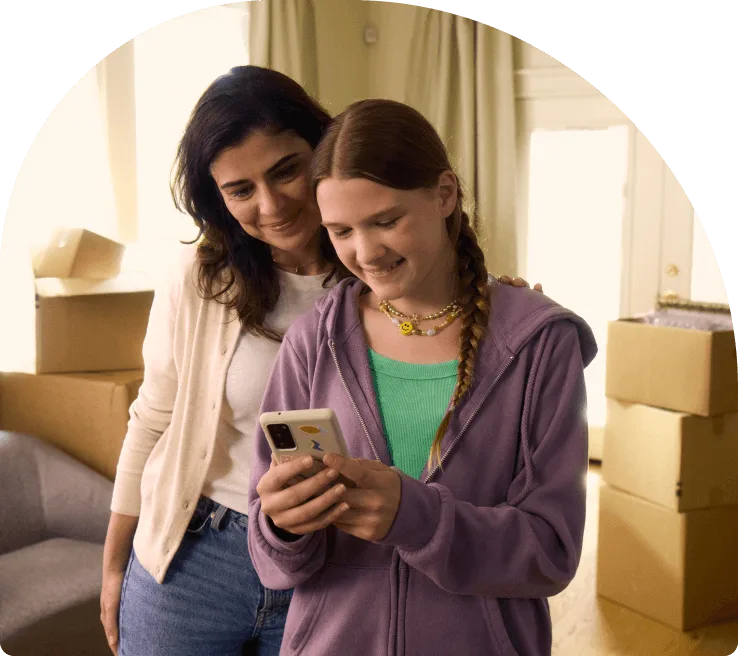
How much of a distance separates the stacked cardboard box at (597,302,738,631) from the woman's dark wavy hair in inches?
13.0

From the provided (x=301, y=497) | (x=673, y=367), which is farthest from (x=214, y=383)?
(x=673, y=367)

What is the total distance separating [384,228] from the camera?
0.60 meters

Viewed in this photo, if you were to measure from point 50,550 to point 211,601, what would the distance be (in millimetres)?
246

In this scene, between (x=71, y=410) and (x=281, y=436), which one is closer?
(x=281, y=436)

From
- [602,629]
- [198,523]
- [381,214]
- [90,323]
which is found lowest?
[602,629]

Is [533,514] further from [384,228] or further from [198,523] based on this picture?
[198,523]

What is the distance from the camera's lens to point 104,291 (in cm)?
87

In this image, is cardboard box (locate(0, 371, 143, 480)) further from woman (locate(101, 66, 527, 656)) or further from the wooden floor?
the wooden floor

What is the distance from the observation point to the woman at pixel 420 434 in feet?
1.97

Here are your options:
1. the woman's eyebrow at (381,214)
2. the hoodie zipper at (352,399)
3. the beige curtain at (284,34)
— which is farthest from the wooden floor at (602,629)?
the beige curtain at (284,34)

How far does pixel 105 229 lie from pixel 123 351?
0.14 meters

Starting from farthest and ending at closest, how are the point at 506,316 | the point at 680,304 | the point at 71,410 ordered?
the point at 71,410
the point at 680,304
the point at 506,316

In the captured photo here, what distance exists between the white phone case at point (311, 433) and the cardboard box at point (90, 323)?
1.13 feet

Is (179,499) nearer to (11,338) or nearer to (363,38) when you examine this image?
(11,338)
